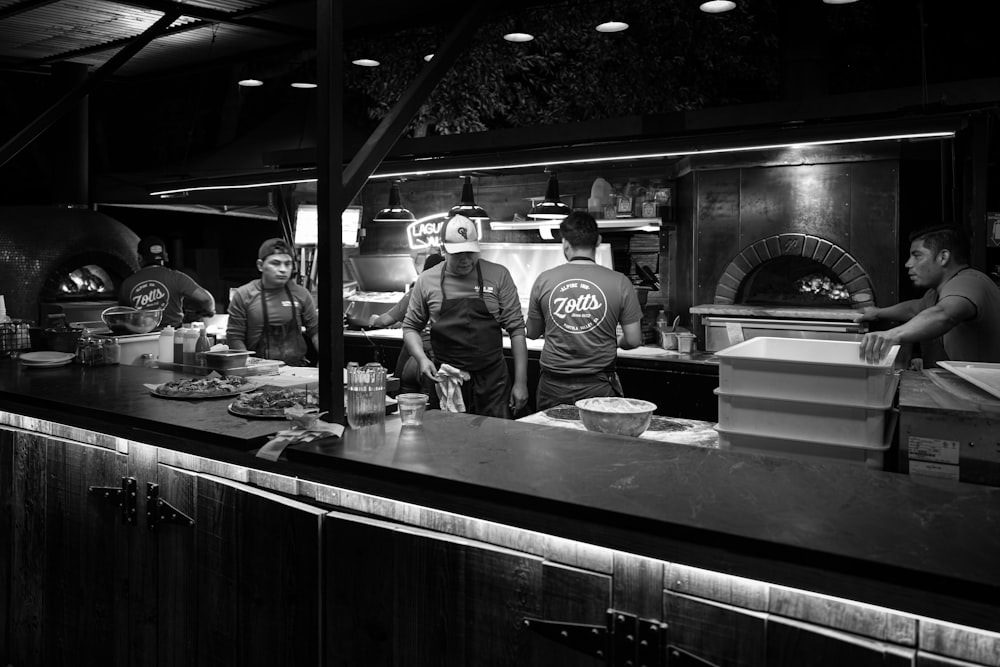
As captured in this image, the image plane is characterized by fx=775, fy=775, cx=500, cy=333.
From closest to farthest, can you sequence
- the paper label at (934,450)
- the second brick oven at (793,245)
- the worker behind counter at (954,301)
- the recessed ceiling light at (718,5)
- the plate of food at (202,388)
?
1. the paper label at (934,450)
2. the plate of food at (202,388)
3. the worker behind counter at (954,301)
4. the recessed ceiling light at (718,5)
5. the second brick oven at (793,245)

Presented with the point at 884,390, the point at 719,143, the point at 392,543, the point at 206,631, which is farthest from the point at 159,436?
the point at 719,143

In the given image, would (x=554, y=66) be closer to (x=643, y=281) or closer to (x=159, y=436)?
(x=643, y=281)

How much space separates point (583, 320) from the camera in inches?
191

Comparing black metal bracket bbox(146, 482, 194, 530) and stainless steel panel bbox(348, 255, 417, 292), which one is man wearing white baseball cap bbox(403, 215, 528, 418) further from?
stainless steel panel bbox(348, 255, 417, 292)

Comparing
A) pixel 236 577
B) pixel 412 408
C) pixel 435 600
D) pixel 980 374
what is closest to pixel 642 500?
pixel 435 600

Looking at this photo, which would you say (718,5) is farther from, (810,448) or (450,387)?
(810,448)

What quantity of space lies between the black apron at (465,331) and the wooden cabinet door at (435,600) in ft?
9.35

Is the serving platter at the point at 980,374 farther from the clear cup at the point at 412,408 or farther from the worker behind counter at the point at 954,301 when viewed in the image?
the clear cup at the point at 412,408

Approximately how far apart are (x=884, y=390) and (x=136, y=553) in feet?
9.26

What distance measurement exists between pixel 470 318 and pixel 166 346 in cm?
193

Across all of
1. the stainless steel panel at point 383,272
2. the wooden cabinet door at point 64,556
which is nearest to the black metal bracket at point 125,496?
the wooden cabinet door at point 64,556

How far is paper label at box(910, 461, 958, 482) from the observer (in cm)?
236

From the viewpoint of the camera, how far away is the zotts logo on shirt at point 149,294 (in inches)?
280

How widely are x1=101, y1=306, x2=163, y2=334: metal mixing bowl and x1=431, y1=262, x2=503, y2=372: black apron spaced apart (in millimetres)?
1875
